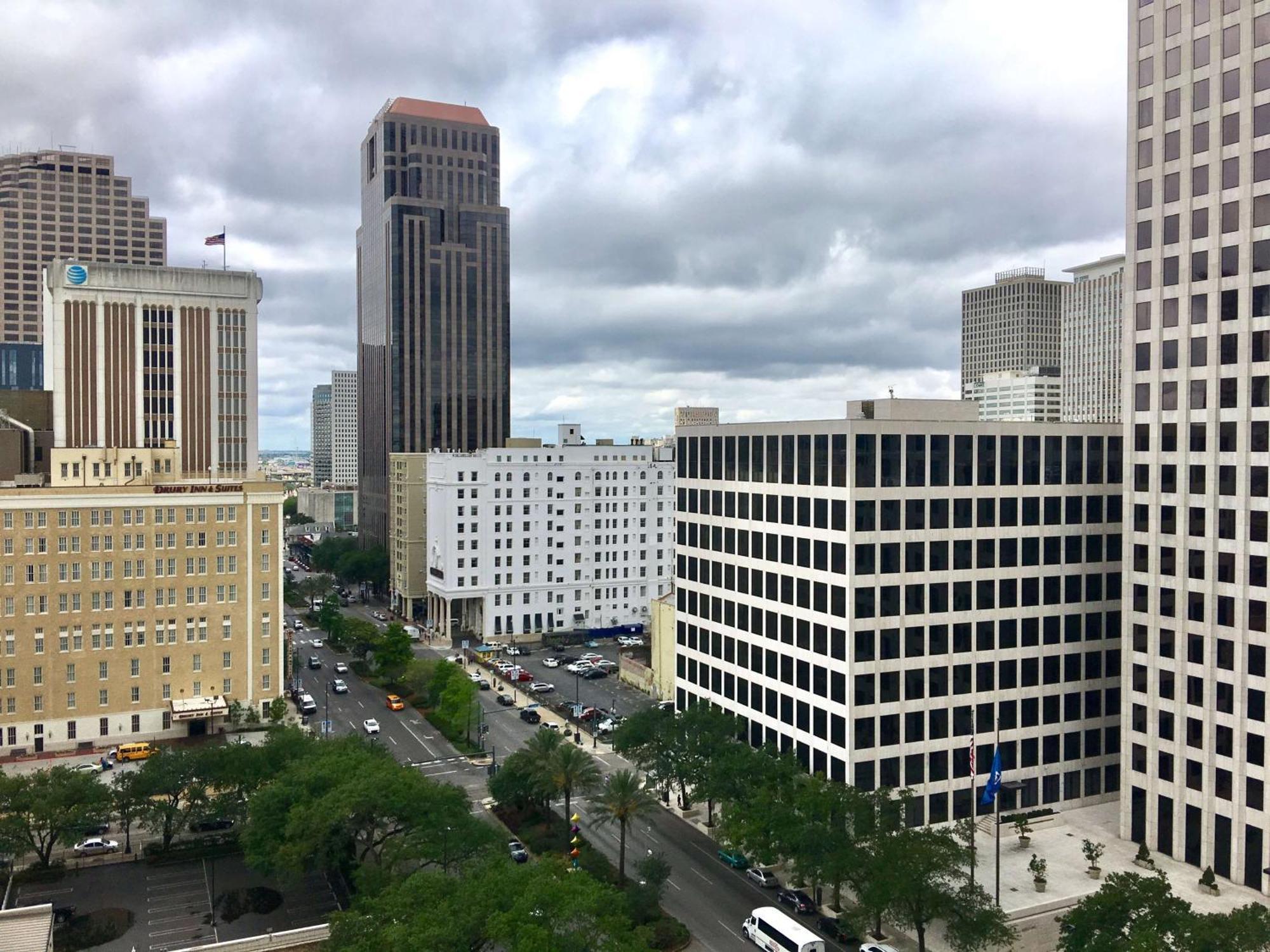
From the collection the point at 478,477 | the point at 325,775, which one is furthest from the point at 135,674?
the point at 478,477

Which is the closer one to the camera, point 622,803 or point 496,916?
point 496,916

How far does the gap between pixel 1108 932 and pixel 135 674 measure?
299ft

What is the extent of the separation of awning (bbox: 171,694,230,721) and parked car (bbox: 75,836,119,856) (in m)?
26.6

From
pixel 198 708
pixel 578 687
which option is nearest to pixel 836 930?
pixel 578 687

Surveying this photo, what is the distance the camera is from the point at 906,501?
7075 centimetres

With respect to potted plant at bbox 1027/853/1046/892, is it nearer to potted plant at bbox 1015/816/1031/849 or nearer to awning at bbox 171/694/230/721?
potted plant at bbox 1015/816/1031/849

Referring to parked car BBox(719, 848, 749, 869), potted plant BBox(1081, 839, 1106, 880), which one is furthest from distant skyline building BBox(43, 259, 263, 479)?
potted plant BBox(1081, 839, 1106, 880)

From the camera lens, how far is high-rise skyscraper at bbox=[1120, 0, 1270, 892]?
6278 centimetres

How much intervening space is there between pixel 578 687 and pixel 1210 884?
251 feet

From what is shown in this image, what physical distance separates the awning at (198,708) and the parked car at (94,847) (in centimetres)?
2657

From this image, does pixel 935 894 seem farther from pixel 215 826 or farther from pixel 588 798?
pixel 215 826

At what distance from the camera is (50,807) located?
6425 centimetres

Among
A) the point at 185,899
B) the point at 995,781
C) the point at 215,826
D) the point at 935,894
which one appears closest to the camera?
the point at 935,894

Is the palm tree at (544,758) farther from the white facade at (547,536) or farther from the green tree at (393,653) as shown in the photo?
the white facade at (547,536)
